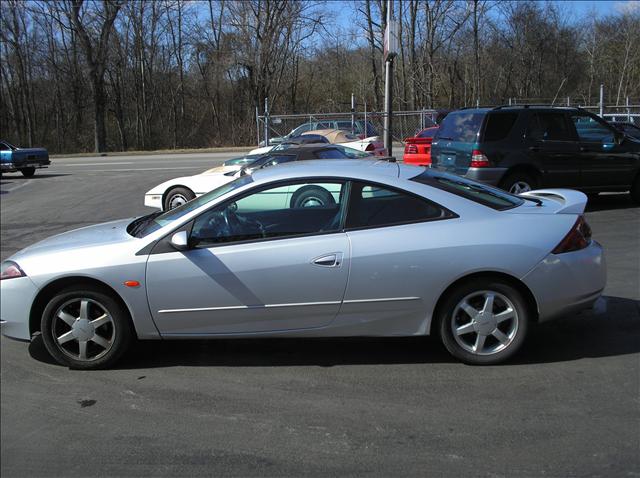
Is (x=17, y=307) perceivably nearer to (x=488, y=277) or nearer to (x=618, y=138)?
(x=488, y=277)

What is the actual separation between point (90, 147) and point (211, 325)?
143ft

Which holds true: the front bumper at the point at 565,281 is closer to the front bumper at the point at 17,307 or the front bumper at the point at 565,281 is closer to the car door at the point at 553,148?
the front bumper at the point at 17,307

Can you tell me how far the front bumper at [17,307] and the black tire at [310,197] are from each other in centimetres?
198

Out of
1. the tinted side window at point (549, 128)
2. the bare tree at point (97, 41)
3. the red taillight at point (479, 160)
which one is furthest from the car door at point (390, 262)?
the bare tree at point (97, 41)

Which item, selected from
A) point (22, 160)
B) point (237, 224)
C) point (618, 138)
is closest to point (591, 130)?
point (618, 138)

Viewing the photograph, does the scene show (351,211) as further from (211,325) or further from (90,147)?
(90,147)

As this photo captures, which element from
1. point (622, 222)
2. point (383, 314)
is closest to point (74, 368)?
point (383, 314)

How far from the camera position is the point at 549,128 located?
1062 cm

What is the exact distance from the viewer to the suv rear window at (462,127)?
34.3 feet

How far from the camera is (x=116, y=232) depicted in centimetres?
477

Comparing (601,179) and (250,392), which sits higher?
(601,179)

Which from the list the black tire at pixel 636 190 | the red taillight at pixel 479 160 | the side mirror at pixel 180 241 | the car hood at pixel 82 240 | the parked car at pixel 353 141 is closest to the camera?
the side mirror at pixel 180 241

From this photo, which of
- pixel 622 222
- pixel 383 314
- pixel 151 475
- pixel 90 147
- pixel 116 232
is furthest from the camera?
pixel 90 147

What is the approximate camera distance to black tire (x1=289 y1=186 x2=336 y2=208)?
4.63 meters
